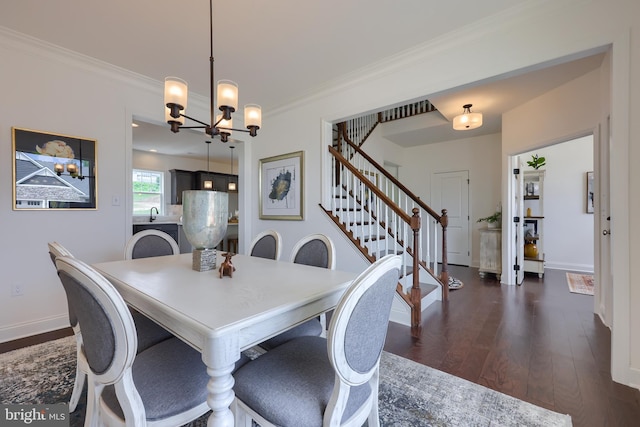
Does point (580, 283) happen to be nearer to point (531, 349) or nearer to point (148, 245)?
point (531, 349)

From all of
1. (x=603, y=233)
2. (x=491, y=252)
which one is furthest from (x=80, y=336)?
(x=491, y=252)

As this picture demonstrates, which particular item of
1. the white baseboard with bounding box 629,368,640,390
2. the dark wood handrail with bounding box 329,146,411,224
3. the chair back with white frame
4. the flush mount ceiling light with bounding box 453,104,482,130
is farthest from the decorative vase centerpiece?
the flush mount ceiling light with bounding box 453,104,482,130

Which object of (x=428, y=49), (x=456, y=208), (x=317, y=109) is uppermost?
(x=428, y=49)

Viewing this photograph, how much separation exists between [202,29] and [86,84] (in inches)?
58.6

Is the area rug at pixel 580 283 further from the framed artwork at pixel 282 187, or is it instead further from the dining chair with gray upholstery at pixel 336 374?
the dining chair with gray upholstery at pixel 336 374

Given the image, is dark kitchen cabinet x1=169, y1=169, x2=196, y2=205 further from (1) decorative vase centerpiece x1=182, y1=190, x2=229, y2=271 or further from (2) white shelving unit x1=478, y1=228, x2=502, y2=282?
(2) white shelving unit x1=478, y1=228, x2=502, y2=282

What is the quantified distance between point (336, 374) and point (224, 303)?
49 cm

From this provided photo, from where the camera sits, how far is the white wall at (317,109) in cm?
169

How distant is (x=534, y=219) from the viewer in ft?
15.3

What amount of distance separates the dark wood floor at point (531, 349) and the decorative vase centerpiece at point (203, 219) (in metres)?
1.64

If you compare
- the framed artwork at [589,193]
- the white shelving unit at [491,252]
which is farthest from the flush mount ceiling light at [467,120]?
the framed artwork at [589,193]

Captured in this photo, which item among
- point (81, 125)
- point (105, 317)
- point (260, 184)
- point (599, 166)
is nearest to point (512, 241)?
point (599, 166)

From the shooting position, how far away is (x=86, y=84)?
107 inches

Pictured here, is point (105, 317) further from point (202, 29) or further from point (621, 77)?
point (621, 77)
